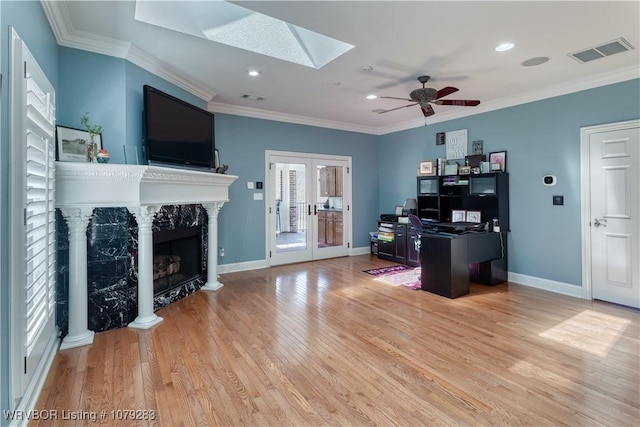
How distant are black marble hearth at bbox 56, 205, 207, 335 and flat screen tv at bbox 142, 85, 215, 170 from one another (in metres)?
0.75

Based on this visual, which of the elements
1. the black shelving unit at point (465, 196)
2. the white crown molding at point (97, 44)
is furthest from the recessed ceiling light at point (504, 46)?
the white crown molding at point (97, 44)

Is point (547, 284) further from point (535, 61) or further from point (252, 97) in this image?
point (252, 97)

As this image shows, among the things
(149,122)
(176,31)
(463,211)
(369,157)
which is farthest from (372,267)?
(176,31)

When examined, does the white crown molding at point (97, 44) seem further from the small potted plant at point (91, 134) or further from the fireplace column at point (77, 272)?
the fireplace column at point (77, 272)

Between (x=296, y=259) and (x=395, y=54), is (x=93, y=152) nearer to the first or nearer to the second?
(x=395, y=54)

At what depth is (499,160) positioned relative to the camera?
4781 mm

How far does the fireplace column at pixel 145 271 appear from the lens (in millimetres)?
3059

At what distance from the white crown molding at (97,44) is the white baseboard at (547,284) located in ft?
17.4

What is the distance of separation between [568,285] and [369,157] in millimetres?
4077

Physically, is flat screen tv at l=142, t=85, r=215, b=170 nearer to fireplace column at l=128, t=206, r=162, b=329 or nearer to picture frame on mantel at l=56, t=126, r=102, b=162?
picture frame on mantel at l=56, t=126, r=102, b=162

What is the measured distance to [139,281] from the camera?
312cm

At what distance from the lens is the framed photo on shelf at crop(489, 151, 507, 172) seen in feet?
15.5

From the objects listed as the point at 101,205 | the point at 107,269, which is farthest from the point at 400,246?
the point at 101,205

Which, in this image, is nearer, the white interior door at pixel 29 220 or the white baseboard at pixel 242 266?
the white interior door at pixel 29 220
